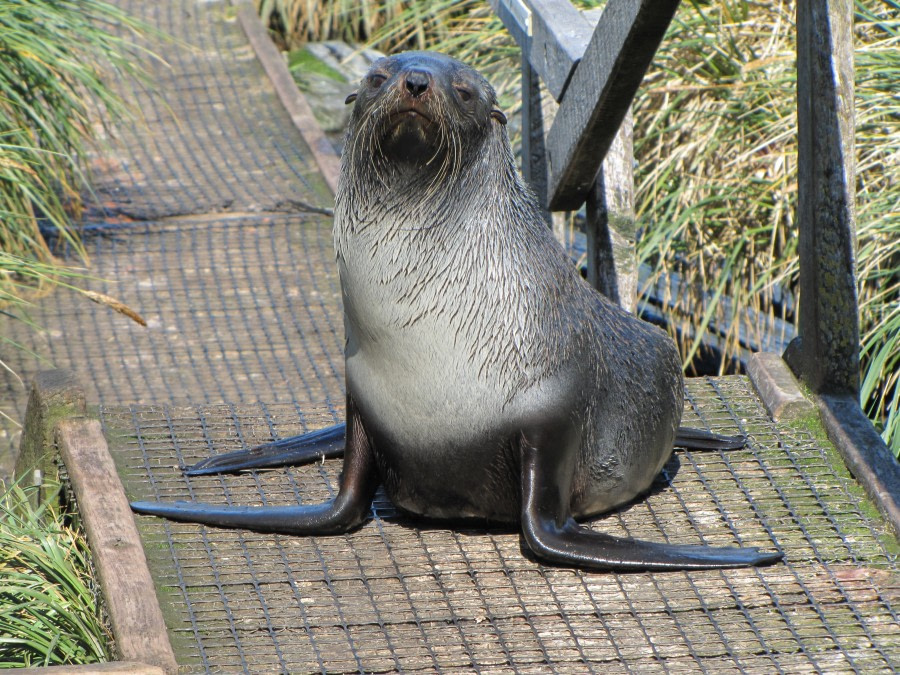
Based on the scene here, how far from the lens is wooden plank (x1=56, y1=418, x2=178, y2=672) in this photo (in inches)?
111

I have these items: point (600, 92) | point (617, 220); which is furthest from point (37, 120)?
point (600, 92)

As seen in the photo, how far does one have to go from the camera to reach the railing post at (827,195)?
367 cm

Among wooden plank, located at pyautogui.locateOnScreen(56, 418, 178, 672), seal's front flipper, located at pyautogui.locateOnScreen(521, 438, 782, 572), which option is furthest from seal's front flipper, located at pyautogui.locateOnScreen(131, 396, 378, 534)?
seal's front flipper, located at pyautogui.locateOnScreen(521, 438, 782, 572)

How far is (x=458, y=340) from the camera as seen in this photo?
3.12 meters

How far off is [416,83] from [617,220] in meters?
2.11

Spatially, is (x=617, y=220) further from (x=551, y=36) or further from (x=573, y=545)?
(x=573, y=545)

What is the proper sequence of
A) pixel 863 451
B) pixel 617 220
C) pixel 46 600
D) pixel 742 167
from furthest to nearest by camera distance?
pixel 742 167 < pixel 617 220 < pixel 863 451 < pixel 46 600

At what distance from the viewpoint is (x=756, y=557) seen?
10.5 feet

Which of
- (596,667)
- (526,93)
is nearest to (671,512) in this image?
(596,667)

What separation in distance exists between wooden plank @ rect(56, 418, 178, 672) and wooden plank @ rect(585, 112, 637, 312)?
1.98 meters

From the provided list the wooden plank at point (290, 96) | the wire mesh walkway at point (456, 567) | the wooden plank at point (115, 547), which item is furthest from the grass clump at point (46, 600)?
the wooden plank at point (290, 96)

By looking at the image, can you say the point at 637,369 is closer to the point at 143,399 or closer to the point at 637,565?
the point at 637,565

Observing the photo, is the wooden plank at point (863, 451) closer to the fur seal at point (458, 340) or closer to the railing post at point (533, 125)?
the fur seal at point (458, 340)

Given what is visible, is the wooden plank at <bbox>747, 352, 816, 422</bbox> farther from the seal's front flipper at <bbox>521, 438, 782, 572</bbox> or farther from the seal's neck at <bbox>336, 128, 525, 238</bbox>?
the seal's neck at <bbox>336, 128, 525, 238</bbox>
